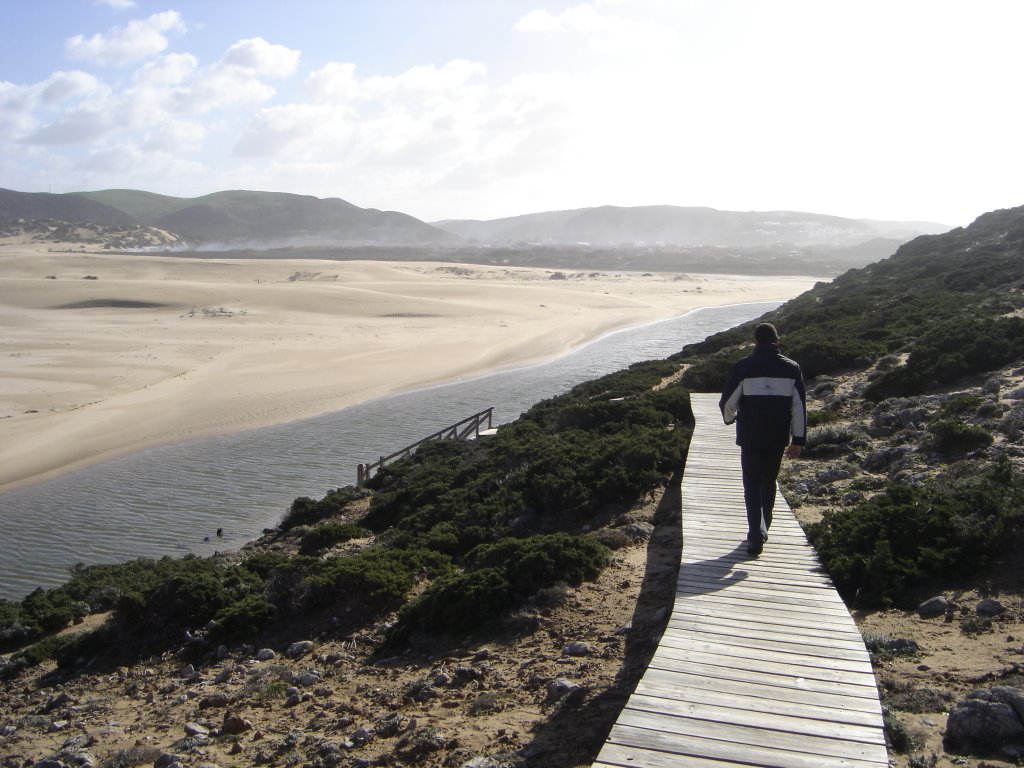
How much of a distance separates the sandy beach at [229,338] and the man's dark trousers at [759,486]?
51.9 feet

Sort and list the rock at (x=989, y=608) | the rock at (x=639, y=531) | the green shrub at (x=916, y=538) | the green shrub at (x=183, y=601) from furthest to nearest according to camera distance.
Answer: the rock at (x=639, y=531) → the green shrub at (x=183, y=601) → the green shrub at (x=916, y=538) → the rock at (x=989, y=608)

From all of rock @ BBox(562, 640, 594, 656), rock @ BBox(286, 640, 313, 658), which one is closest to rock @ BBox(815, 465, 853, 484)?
rock @ BBox(562, 640, 594, 656)

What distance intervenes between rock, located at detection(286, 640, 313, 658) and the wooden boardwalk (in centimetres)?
330

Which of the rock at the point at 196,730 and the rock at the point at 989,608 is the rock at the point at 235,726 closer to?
the rock at the point at 196,730

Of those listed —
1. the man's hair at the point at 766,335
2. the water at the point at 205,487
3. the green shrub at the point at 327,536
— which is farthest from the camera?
the water at the point at 205,487

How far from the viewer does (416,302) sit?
155 feet

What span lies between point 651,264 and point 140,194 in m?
138

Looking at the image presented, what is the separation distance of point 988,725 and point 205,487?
15.2 m

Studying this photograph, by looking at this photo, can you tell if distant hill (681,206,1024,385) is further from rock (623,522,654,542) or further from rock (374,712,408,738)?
rock (374,712,408,738)

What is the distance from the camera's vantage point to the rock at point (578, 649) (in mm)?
5871

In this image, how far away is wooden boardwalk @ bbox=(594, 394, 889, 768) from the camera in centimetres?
370

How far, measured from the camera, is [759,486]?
649 centimetres

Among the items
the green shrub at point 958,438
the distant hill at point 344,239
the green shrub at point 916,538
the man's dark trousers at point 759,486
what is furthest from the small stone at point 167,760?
the distant hill at point 344,239

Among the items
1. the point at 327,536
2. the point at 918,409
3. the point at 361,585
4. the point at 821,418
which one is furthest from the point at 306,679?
the point at 918,409
